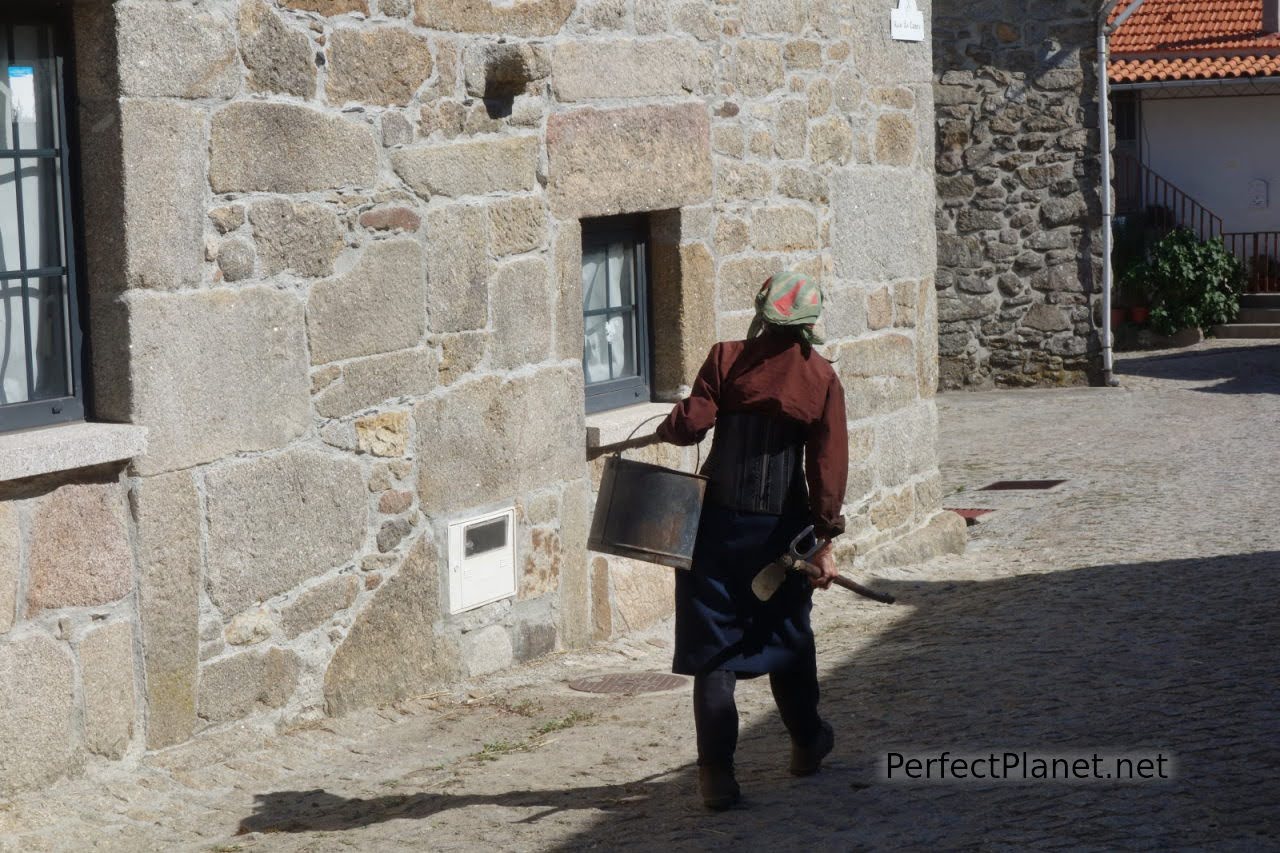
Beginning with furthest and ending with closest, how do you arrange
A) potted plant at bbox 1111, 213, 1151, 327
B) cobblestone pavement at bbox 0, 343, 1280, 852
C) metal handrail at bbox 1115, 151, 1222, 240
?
metal handrail at bbox 1115, 151, 1222, 240
potted plant at bbox 1111, 213, 1151, 327
cobblestone pavement at bbox 0, 343, 1280, 852

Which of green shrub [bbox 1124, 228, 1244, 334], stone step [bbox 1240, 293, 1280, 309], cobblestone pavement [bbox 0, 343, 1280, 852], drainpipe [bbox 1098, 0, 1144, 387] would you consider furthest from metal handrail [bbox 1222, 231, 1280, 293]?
cobblestone pavement [bbox 0, 343, 1280, 852]

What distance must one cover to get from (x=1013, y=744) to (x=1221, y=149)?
19.9 meters

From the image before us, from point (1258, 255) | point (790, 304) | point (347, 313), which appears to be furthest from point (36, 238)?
point (1258, 255)

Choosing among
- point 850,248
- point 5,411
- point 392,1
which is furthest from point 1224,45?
point 5,411

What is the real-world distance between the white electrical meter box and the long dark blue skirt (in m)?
1.53

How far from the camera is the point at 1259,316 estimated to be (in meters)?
20.6

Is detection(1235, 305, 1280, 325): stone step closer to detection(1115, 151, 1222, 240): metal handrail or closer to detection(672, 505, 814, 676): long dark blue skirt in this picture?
detection(1115, 151, 1222, 240): metal handrail

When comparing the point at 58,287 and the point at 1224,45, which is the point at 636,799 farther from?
the point at 1224,45

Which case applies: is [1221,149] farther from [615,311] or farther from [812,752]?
[812,752]

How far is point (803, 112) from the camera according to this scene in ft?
25.3

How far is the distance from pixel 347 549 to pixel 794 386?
5.64 feet

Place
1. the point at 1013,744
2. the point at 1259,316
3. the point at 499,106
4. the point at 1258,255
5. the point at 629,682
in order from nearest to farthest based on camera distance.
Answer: the point at 1013,744
the point at 499,106
the point at 629,682
the point at 1259,316
the point at 1258,255

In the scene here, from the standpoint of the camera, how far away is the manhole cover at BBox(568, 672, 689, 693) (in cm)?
615

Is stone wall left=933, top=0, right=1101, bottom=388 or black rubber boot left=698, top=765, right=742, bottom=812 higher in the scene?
stone wall left=933, top=0, right=1101, bottom=388
